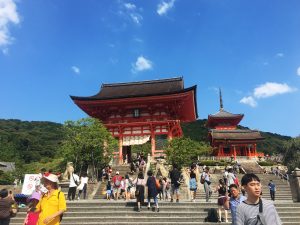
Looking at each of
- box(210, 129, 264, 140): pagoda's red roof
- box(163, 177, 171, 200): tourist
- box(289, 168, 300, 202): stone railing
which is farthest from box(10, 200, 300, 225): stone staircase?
box(210, 129, 264, 140): pagoda's red roof

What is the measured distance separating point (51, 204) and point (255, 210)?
8.95 ft

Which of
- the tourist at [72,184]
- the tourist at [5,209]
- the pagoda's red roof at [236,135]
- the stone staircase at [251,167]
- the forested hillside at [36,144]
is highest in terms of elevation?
the forested hillside at [36,144]

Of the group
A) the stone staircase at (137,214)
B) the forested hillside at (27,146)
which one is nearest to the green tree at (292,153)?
the stone staircase at (137,214)

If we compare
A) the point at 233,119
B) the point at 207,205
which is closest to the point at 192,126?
the point at 233,119

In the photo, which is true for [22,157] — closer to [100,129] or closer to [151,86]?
[151,86]

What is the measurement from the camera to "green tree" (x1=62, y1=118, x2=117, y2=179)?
2334 centimetres

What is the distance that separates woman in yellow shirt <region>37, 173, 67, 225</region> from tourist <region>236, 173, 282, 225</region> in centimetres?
247

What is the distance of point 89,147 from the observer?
23375mm

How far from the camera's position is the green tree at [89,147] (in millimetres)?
23344

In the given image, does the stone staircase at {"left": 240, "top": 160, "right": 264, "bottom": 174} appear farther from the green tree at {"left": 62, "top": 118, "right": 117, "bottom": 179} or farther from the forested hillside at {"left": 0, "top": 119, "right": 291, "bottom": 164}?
the forested hillside at {"left": 0, "top": 119, "right": 291, "bottom": 164}

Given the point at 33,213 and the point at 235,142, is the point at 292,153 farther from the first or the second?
the point at 33,213

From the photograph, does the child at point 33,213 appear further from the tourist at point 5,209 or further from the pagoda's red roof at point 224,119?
the pagoda's red roof at point 224,119

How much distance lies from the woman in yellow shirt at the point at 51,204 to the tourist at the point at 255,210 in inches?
97.4

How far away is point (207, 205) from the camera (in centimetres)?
1084
